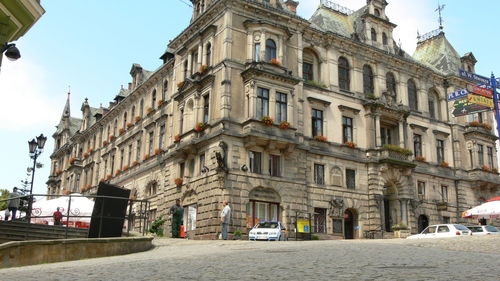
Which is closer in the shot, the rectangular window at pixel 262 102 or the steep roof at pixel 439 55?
the rectangular window at pixel 262 102

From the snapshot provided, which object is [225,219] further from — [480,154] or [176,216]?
[480,154]

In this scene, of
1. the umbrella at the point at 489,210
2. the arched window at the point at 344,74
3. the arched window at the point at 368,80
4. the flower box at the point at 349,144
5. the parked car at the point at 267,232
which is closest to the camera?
the parked car at the point at 267,232

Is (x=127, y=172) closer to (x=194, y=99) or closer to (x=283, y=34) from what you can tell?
(x=194, y=99)

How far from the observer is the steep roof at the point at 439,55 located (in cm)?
4766

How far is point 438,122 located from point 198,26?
2163 centimetres

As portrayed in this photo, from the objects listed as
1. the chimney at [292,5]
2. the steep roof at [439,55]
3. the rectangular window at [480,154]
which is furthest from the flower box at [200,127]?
the rectangular window at [480,154]

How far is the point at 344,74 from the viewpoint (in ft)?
129

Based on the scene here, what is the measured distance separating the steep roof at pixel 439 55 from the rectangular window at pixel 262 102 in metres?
21.2

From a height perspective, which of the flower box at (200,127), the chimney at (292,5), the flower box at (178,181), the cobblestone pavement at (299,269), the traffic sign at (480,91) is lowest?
the cobblestone pavement at (299,269)

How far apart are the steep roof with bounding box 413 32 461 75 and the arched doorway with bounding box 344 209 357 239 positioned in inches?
703

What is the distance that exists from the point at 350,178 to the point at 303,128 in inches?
208

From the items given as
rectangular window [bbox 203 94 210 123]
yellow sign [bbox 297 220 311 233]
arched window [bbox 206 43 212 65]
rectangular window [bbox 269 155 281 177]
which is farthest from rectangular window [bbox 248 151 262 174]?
arched window [bbox 206 43 212 65]

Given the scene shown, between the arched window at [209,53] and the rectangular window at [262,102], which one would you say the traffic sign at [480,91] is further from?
A: the arched window at [209,53]

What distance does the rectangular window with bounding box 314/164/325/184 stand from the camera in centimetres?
3538
